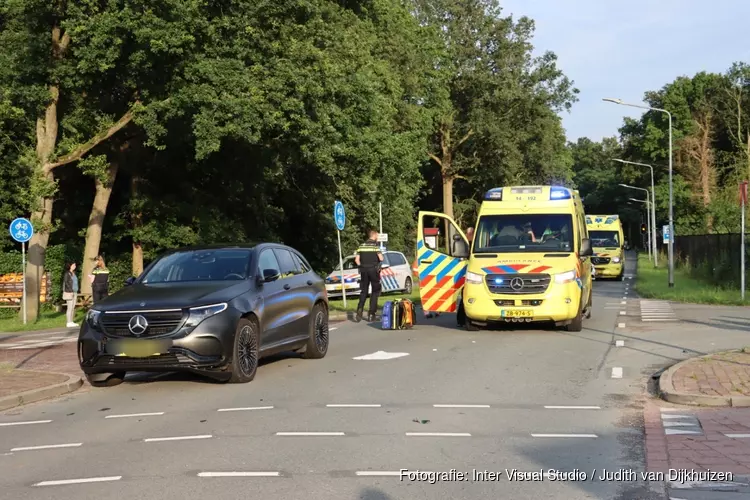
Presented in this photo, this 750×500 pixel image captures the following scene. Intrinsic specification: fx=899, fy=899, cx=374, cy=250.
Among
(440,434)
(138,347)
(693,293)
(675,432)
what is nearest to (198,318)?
(138,347)

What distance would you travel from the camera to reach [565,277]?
16438 mm

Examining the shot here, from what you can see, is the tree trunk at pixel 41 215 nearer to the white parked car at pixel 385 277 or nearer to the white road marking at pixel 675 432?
the white parked car at pixel 385 277

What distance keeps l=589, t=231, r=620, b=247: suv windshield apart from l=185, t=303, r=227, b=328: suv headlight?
31.4 m

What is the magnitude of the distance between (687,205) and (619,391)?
73.6 meters

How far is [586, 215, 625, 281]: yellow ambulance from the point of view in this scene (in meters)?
39.8

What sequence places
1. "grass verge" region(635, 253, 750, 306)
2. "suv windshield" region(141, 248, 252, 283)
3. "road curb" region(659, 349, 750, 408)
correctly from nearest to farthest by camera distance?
1. "road curb" region(659, 349, 750, 408)
2. "suv windshield" region(141, 248, 252, 283)
3. "grass verge" region(635, 253, 750, 306)

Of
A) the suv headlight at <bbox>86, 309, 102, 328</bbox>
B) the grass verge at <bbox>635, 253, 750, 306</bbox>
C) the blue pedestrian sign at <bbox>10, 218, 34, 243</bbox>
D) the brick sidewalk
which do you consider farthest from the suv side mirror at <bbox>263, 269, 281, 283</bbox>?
the grass verge at <bbox>635, 253, 750, 306</bbox>

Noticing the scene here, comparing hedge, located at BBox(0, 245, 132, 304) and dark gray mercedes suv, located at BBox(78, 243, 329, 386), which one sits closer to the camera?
dark gray mercedes suv, located at BBox(78, 243, 329, 386)

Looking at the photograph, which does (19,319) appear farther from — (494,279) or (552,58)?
(552,58)

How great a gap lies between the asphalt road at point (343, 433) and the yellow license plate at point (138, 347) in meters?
0.54

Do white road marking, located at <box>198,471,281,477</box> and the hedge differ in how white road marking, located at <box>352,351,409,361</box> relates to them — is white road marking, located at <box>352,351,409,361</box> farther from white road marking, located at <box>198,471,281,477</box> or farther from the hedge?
the hedge

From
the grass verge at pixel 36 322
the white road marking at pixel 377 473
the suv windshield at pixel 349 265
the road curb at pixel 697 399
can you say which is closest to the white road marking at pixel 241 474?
the white road marking at pixel 377 473

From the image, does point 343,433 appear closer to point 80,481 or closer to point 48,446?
point 80,481

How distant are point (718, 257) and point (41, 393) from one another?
89.1 feet
